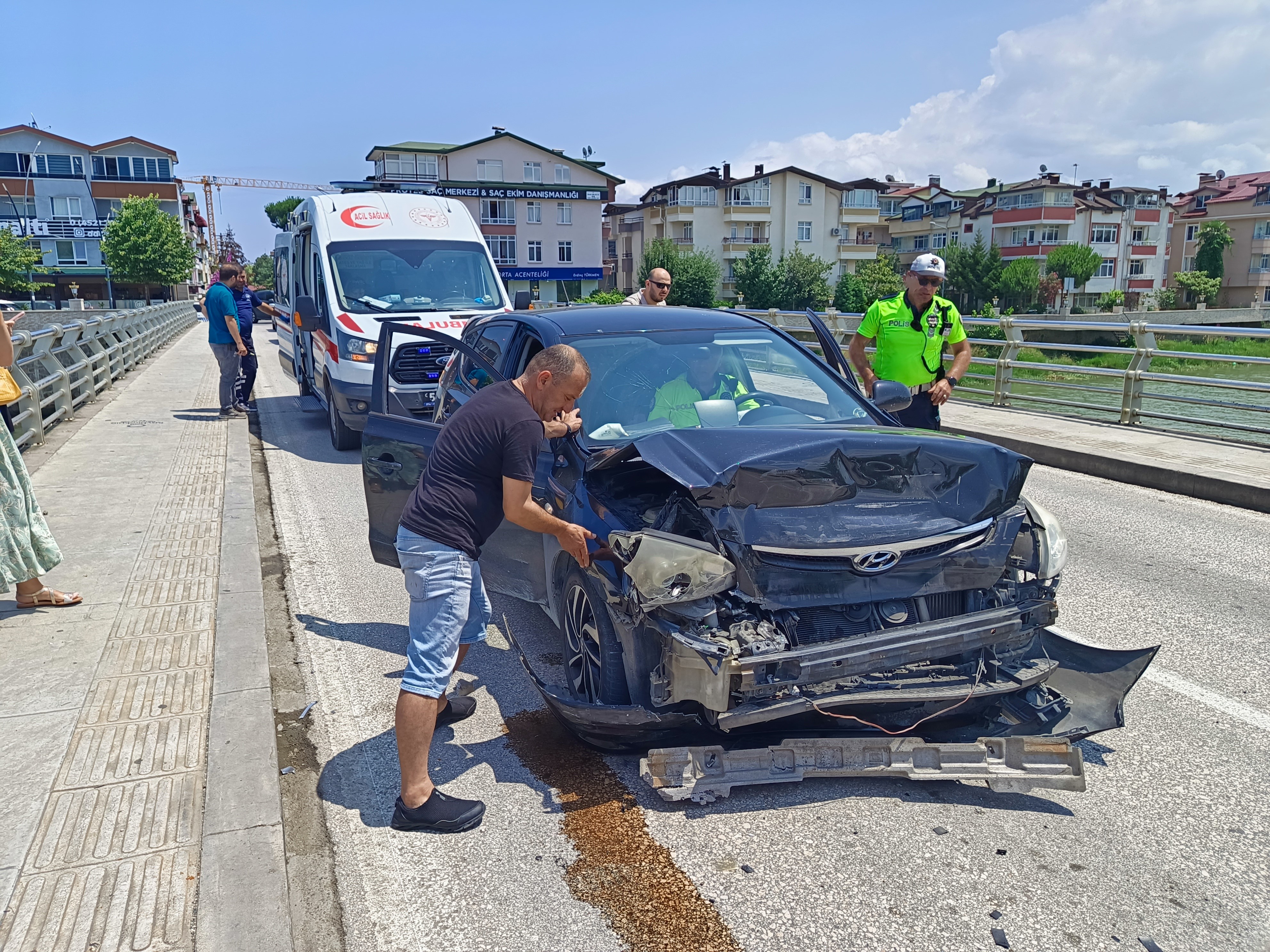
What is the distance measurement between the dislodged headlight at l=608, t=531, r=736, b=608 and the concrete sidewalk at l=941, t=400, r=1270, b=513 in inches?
273

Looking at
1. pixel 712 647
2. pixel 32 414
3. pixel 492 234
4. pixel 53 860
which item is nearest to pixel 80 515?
pixel 32 414

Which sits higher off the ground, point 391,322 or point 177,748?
point 391,322

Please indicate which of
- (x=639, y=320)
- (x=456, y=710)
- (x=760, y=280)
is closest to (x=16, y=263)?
(x=760, y=280)

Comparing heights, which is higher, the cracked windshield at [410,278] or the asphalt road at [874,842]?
the cracked windshield at [410,278]

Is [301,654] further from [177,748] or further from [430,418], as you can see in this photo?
[430,418]

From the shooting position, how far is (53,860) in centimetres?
307

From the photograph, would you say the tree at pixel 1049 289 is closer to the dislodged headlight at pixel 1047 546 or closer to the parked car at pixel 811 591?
the dislodged headlight at pixel 1047 546

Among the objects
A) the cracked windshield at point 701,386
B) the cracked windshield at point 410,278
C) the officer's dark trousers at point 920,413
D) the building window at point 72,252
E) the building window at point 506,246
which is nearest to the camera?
the cracked windshield at point 701,386

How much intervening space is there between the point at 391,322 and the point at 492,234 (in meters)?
76.1

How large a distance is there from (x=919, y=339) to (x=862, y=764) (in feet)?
13.4

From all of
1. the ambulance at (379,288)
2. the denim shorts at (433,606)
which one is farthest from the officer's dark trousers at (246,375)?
the denim shorts at (433,606)

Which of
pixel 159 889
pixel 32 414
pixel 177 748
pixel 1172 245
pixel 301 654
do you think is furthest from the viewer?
pixel 1172 245

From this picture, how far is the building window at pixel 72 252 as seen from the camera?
87.4 metres

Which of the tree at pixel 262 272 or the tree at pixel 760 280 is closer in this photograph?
the tree at pixel 760 280
